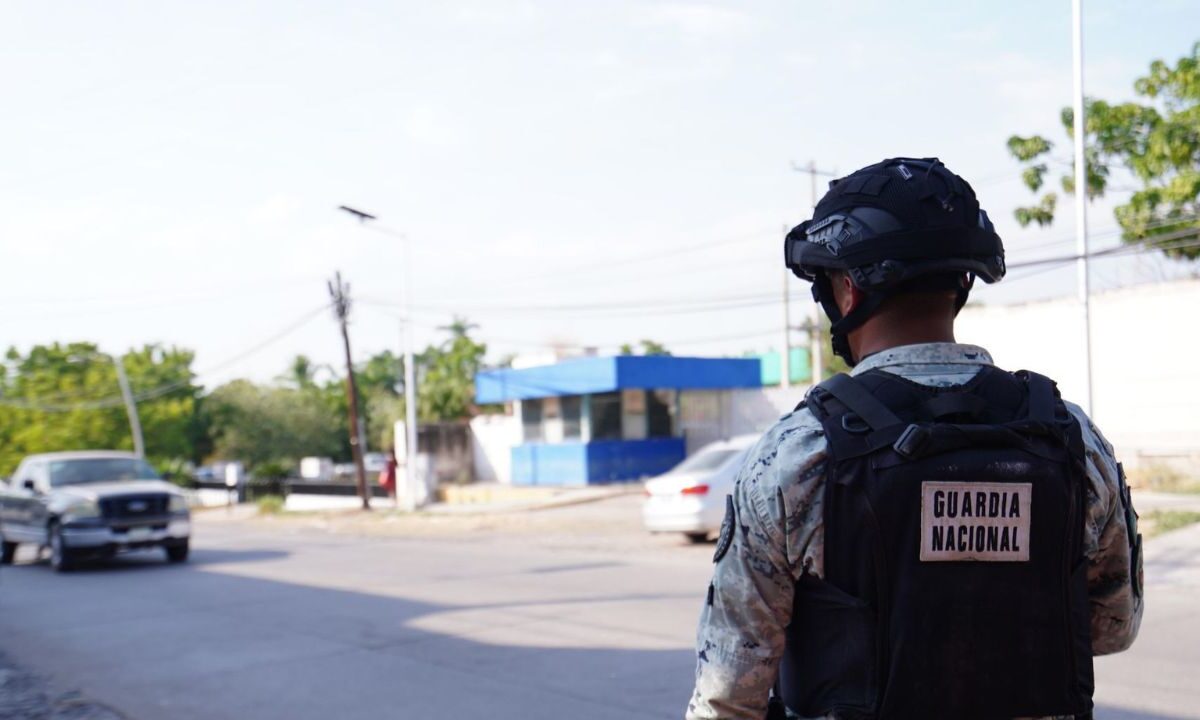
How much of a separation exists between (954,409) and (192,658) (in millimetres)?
8431

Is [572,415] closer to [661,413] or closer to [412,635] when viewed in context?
[661,413]

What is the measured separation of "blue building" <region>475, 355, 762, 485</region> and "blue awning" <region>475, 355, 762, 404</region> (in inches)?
1.1

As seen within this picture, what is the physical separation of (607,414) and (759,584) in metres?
32.6

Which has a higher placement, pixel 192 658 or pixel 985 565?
pixel 985 565

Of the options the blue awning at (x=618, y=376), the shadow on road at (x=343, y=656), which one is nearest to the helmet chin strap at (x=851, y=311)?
the shadow on road at (x=343, y=656)

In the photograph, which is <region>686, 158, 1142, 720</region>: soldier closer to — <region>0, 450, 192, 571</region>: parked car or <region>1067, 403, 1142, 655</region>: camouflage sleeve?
<region>1067, 403, 1142, 655</region>: camouflage sleeve

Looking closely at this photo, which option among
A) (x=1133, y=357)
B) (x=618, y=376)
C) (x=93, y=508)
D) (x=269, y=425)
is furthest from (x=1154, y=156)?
(x=269, y=425)

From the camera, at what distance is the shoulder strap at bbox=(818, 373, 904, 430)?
6.27ft

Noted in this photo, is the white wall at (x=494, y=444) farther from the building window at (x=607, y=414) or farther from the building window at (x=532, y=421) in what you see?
the building window at (x=607, y=414)

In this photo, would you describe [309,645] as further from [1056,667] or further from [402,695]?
[1056,667]

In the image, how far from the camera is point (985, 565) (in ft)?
6.28

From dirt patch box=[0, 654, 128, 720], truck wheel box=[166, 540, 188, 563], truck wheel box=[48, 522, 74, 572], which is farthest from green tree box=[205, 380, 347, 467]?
dirt patch box=[0, 654, 128, 720]

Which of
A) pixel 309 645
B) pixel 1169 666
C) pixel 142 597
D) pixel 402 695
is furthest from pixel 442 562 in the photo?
pixel 1169 666

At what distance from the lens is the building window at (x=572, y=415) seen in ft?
114
